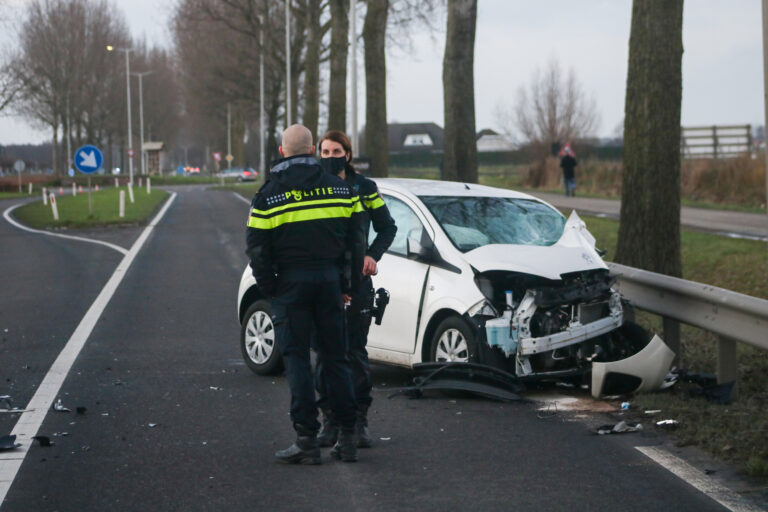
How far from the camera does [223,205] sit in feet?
145

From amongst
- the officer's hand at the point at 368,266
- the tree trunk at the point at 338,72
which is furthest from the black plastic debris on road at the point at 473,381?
the tree trunk at the point at 338,72

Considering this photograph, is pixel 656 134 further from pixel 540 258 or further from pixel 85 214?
pixel 85 214

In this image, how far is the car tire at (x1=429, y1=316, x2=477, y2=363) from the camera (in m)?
8.44

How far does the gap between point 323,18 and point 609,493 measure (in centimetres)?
4554

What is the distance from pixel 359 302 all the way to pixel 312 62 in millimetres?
36800

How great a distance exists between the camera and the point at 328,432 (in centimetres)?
695

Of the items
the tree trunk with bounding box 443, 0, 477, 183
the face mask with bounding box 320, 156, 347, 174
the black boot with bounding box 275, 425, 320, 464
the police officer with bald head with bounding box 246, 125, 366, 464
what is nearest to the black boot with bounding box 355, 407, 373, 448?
the police officer with bald head with bounding box 246, 125, 366, 464

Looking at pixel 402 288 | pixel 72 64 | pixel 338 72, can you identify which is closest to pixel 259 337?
pixel 402 288

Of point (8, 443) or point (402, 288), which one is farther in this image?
point (402, 288)

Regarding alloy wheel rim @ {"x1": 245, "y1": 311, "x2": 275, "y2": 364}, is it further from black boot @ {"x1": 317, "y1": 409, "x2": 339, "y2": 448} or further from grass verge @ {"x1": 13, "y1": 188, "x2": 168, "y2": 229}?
grass verge @ {"x1": 13, "y1": 188, "x2": 168, "y2": 229}

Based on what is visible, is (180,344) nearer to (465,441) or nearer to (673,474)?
(465,441)

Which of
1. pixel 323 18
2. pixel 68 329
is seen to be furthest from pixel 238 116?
pixel 68 329

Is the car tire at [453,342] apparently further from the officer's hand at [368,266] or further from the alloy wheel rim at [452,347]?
the officer's hand at [368,266]

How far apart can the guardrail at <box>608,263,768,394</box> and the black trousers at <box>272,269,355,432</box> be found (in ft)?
9.47
